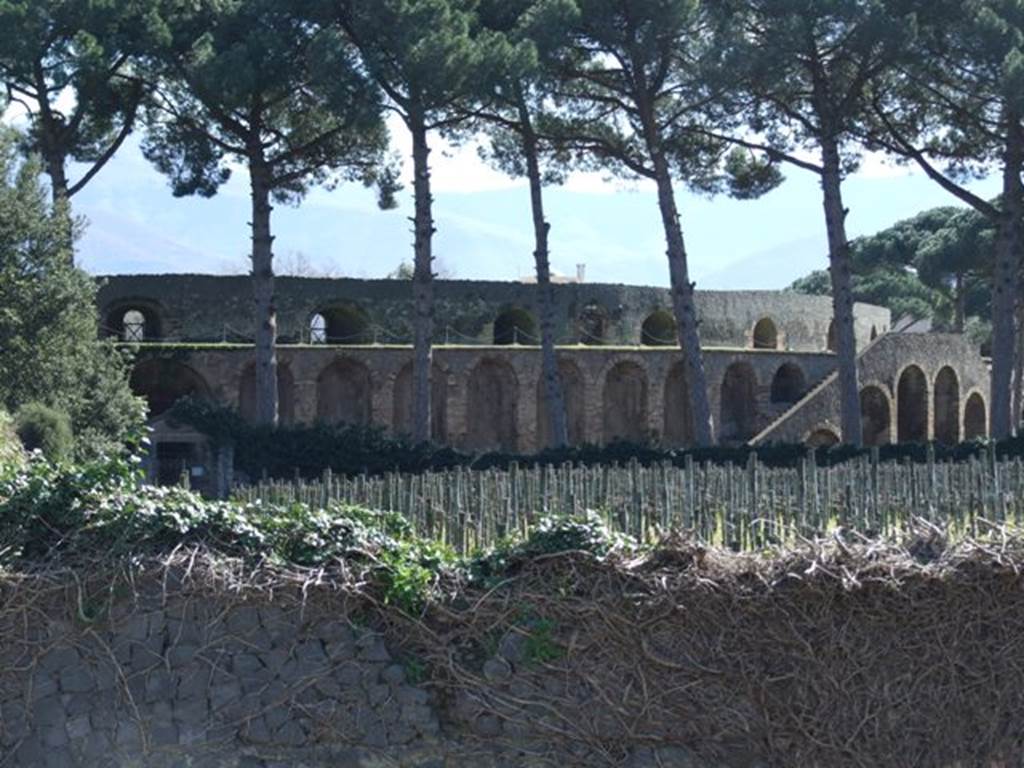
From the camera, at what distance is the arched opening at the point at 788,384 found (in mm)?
40250

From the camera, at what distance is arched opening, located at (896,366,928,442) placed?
41266 mm

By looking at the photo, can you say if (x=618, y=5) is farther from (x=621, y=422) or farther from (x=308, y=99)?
(x=621, y=422)

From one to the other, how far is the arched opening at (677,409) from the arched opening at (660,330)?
196 cm

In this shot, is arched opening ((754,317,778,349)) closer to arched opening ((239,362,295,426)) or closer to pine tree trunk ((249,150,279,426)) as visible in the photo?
arched opening ((239,362,295,426))

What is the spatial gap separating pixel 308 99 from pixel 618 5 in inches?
239

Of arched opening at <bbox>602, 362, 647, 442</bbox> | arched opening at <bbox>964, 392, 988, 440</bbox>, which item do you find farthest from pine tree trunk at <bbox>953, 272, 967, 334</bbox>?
arched opening at <bbox>602, 362, 647, 442</bbox>

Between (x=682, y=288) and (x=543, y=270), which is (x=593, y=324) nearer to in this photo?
(x=543, y=270)

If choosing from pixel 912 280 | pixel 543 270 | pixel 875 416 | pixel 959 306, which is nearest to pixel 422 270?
pixel 543 270

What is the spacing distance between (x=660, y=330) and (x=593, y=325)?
3006 millimetres

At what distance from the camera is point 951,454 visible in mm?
23484

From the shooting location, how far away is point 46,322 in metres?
25.0

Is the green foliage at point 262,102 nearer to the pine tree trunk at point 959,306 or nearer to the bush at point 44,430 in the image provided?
the bush at point 44,430

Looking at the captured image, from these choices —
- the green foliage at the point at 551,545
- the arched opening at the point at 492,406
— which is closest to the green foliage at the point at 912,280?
the arched opening at the point at 492,406

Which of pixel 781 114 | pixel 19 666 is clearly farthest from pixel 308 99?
pixel 19 666
